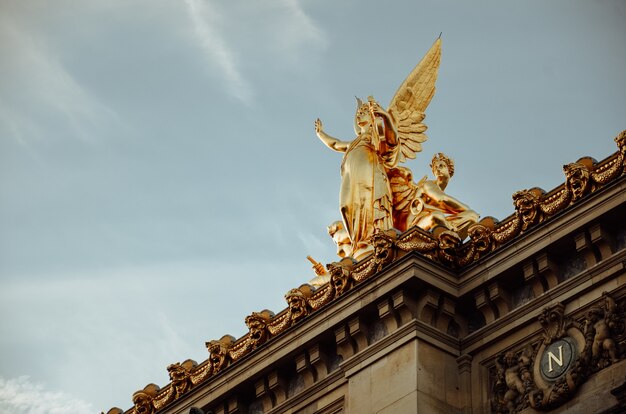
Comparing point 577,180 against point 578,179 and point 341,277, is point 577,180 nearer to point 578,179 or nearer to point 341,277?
point 578,179

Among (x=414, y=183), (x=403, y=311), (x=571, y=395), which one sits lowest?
(x=571, y=395)

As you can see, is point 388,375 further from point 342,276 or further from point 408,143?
point 408,143

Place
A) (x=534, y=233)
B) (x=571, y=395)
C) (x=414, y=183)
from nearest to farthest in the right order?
(x=571, y=395) < (x=534, y=233) < (x=414, y=183)

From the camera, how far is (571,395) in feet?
104

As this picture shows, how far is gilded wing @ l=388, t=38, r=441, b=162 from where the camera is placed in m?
42.0

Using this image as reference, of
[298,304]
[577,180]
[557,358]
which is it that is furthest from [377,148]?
[557,358]

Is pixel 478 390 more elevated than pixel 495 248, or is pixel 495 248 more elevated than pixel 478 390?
pixel 495 248

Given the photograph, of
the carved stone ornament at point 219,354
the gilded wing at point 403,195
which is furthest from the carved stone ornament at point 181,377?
the gilded wing at point 403,195

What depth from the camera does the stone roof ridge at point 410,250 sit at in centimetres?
3309

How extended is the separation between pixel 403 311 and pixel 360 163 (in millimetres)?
7242

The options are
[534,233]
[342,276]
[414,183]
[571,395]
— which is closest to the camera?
[571,395]

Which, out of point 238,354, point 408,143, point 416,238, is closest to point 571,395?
point 416,238

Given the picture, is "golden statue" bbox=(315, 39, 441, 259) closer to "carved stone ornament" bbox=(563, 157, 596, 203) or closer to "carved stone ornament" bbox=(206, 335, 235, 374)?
"carved stone ornament" bbox=(206, 335, 235, 374)

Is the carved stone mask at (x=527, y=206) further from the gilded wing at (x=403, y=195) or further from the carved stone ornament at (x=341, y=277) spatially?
the gilded wing at (x=403, y=195)
